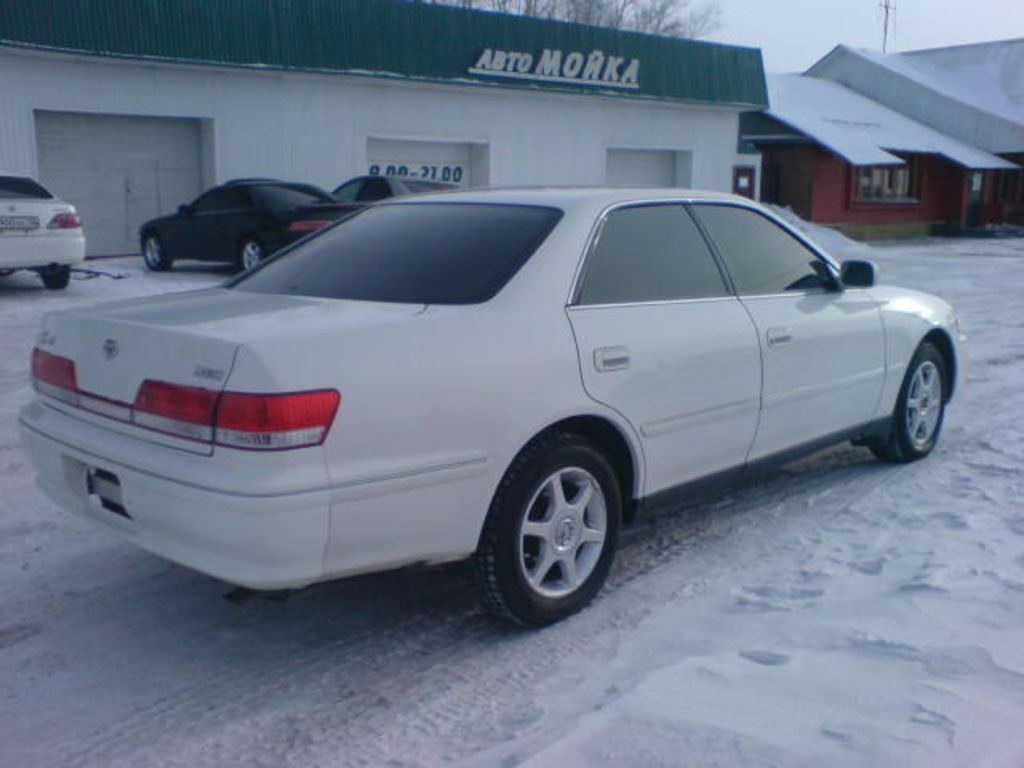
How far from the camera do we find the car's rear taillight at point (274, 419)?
3158 millimetres

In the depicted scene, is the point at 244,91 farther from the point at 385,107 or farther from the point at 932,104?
the point at 932,104

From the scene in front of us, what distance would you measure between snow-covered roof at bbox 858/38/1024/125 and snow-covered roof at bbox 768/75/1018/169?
1786 mm

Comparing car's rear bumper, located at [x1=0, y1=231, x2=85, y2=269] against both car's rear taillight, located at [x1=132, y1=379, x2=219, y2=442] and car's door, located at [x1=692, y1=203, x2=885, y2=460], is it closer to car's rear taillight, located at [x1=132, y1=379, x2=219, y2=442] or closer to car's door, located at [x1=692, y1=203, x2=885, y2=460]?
car's door, located at [x1=692, y1=203, x2=885, y2=460]

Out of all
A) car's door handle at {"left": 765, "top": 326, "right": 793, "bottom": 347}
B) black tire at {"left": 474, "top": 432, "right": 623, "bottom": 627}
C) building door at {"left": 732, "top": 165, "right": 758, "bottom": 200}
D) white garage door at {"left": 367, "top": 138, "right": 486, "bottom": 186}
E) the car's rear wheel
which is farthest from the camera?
building door at {"left": 732, "top": 165, "right": 758, "bottom": 200}

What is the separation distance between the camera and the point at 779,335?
4.80 metres

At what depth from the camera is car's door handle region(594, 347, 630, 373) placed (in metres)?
3.96

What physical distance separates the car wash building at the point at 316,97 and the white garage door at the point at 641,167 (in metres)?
0.05

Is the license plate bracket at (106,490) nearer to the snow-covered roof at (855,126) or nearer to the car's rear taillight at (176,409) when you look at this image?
the car's rear taillight at (176,409)

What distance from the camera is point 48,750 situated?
A: 3152 mm

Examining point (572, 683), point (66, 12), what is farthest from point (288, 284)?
point (66, 12)

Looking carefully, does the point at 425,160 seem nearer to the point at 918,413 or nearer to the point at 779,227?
the point at 918,413

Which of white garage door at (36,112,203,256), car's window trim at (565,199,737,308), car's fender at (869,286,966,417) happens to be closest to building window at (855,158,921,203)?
white garage door at (36,112,203,256)

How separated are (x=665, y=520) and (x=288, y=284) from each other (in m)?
2.04

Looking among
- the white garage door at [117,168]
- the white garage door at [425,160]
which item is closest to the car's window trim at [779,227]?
the white garage door at [117,168]
